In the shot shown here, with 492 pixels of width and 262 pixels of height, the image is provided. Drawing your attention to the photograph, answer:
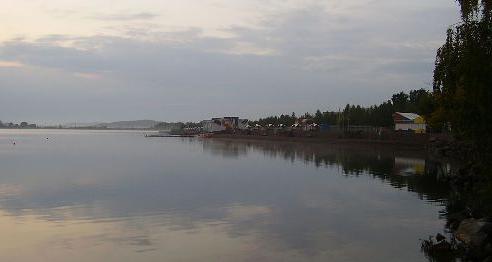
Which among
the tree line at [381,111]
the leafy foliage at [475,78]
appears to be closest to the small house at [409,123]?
the tree line at [381,111]

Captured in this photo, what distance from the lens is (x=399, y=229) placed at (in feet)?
62.2

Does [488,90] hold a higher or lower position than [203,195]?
higher

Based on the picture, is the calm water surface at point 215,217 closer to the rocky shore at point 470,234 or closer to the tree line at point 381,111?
the rocky shore at point 470,234

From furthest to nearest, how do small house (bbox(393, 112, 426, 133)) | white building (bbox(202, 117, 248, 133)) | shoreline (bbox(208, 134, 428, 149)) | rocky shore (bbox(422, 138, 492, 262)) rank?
white building (bbox(202, 117, 248, 133)), small house (bbox(393, 112, 426, 133)), shoreline (bbox(208, 134, 428, 149)), rocky shore (bbox(422, 138, 492, 262))

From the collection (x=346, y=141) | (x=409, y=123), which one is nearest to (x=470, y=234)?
(x=346, y=141)

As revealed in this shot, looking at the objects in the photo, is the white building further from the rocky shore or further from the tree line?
the rocky shore

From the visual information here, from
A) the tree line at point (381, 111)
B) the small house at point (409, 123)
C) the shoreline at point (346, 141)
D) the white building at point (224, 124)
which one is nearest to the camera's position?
the shoreline at point (346, 141)

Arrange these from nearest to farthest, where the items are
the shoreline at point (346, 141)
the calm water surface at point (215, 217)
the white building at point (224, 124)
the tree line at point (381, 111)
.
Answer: the calm water surface at point (215, 217) → the shoreline at point (346, 141) → the tree line at point (381, 111) → the white building at point (224, 124)

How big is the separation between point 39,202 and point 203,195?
783cm

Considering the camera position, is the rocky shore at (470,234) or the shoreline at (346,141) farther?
the shoreline at (346,141)

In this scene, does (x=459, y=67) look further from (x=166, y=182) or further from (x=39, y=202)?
(x=166, y=182)

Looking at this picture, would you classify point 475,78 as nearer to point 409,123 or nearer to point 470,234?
point 470,234

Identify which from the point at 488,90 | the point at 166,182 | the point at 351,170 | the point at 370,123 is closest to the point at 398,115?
the point at 370,123

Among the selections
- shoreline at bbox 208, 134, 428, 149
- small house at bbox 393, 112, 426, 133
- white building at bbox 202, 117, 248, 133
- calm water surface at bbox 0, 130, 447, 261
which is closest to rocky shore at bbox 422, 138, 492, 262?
calm water surface at bbox 0, 130, 447, 261
